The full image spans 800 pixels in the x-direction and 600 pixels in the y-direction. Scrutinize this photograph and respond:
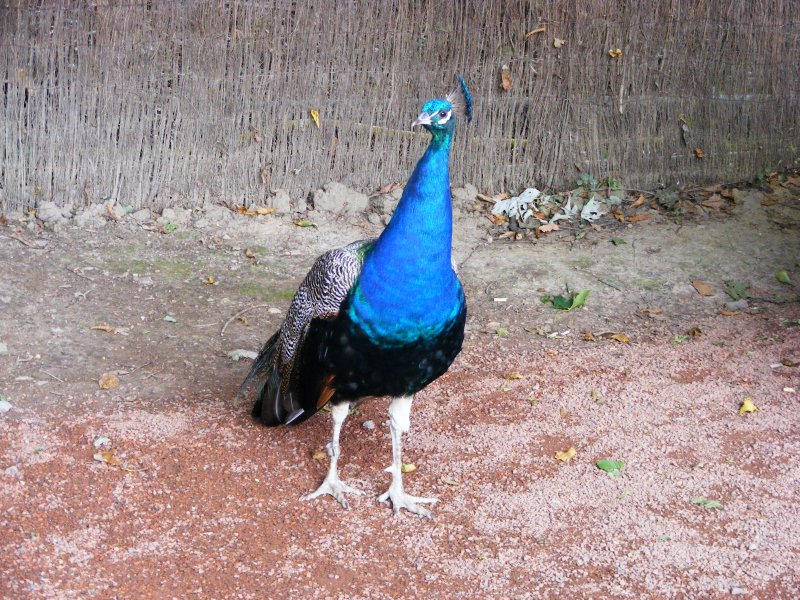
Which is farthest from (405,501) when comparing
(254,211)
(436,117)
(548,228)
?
(254,211)

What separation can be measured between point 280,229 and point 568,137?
241 centimetres

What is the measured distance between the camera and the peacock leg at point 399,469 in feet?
14.1

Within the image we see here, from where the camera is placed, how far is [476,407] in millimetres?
5137

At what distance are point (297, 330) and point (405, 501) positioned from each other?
92cm

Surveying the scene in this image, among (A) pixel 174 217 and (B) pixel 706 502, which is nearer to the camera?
(B) pixel 706 502

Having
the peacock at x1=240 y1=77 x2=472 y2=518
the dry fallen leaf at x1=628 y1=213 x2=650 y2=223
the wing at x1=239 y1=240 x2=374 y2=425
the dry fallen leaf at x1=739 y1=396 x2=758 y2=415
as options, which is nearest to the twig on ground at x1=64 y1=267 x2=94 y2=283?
the wing at x1=239 y1=240 x2=374 y2=425

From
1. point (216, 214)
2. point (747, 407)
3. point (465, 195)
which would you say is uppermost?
point (465, 195)

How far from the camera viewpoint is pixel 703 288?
6516mm

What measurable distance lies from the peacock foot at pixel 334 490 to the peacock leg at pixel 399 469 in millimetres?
162

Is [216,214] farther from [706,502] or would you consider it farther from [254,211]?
[706,502]

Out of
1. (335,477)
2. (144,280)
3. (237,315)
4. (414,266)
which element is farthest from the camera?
(144,280)

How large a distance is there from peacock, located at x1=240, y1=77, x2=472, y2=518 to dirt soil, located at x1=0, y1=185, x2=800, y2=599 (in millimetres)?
380

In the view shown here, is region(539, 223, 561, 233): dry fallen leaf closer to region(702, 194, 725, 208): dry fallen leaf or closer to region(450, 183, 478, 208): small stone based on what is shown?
region(450, 183, 478, 208): small stone

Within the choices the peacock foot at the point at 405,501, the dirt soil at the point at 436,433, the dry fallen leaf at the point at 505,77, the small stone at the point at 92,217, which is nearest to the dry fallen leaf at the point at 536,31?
the dry fallen leaf at the point at 505,77
